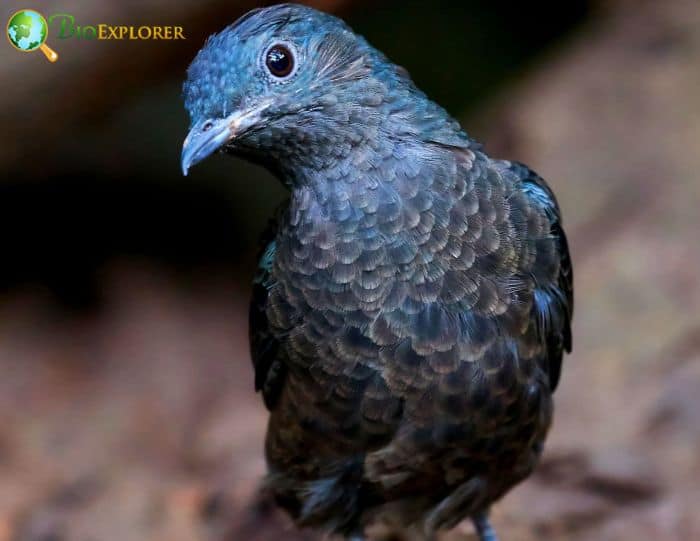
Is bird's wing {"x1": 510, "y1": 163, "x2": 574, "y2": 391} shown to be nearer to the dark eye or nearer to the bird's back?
the bird's back

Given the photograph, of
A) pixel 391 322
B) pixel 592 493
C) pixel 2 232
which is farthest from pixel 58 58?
pixel 592 493

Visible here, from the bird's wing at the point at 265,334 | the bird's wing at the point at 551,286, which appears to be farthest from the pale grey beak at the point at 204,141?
the bird's wing at the point at 551,286

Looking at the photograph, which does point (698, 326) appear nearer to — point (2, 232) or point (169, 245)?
point (169, 245)

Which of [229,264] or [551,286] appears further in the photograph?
[229,264]

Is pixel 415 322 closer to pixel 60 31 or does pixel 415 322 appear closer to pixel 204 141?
pixel 204 141

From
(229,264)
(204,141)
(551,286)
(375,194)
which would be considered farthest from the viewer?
→ (229,264)

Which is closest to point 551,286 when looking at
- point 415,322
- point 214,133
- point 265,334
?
point 415,322

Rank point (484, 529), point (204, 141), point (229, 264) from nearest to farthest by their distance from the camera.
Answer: point (204, 141), point (484, 529), point (229, 264)

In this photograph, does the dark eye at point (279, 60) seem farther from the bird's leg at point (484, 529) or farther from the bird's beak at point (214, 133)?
the bird's leg at point (484, 529)
